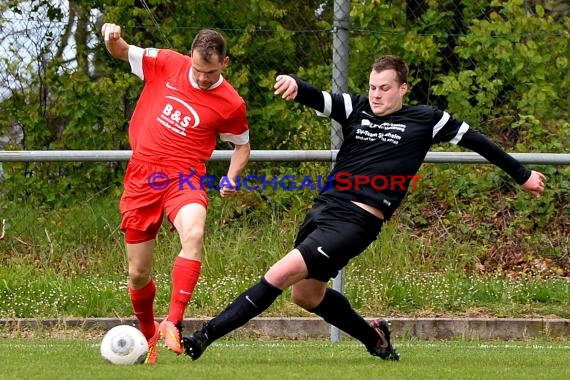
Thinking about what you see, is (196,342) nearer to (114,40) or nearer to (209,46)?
(209,46)

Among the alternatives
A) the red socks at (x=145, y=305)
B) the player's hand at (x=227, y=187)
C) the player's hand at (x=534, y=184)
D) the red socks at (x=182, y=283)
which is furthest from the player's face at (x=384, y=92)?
the red socks at (x=145, y=305)

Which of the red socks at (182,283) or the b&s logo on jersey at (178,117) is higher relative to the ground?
the b&s logo on jersey at (178,117)

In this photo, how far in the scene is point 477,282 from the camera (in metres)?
9.61

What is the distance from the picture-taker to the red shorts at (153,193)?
6.63 metres

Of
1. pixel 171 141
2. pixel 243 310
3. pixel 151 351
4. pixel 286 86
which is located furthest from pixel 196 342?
pixel 286 86

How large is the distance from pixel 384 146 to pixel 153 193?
1.38m

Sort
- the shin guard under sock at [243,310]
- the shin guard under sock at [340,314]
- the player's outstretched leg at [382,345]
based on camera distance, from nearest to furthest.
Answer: the shin guard under sock at [243,310], the shin guard under sock at [340,314], the player's outstretched leg at [382,345]

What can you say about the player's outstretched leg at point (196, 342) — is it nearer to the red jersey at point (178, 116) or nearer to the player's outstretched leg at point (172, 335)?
the player's outstretched leg at point (172, 335)

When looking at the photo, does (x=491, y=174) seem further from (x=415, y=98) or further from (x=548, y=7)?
(x=548, y=7)

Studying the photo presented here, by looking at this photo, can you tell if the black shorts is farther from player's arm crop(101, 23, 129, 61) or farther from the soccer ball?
player's arm crop(101, 23, 129, 61)

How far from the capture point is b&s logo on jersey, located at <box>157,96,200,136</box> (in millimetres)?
6781

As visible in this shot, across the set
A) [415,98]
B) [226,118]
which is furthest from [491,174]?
[226,118]

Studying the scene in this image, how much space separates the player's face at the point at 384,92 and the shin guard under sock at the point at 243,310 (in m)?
1.19

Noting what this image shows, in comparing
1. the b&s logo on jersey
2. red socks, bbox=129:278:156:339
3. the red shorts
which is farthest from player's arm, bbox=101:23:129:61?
red socks, bbox=129:278:156:339
